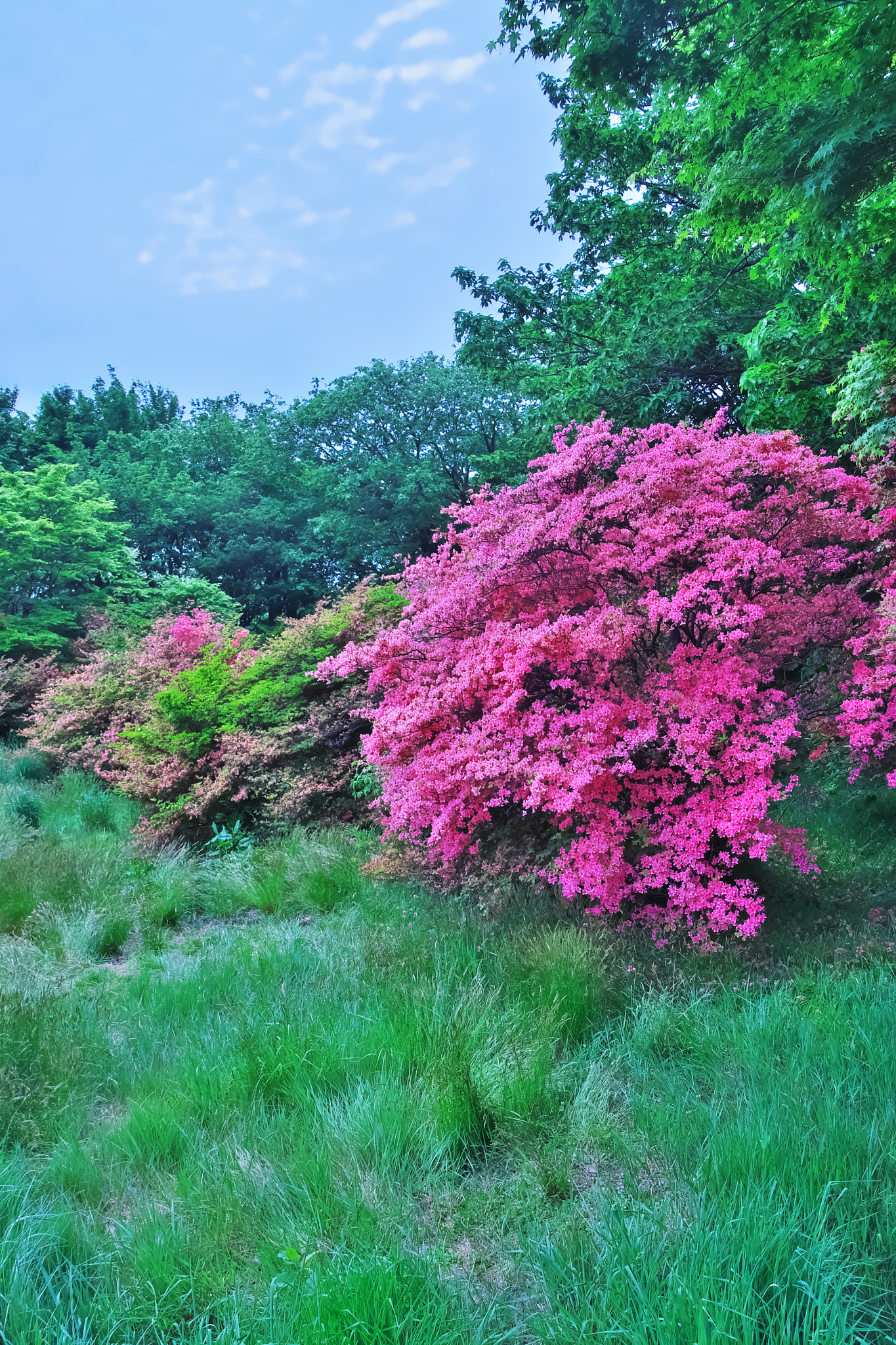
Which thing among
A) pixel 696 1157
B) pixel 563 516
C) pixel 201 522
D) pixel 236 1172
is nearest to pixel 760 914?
pixel 696 1157

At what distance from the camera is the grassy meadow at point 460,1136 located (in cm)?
179

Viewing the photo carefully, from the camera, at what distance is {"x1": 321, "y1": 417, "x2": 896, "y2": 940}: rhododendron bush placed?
12.6 ft

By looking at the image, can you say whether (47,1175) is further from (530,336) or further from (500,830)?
(530,336)

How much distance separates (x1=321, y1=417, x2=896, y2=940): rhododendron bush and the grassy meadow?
0.54 m

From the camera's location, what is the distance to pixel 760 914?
374 cm

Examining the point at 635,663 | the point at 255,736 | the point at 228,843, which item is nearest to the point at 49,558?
the point at 255,736

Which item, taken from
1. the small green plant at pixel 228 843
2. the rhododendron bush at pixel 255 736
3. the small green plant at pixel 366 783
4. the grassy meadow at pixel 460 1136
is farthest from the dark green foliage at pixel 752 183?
the small green plant at pixel 228 843

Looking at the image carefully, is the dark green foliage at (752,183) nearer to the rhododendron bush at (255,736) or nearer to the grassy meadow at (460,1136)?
the grassy meadow at (460,1136)

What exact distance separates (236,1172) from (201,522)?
86.4ft

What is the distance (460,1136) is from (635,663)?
118 inches

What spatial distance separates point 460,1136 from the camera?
8.43 ft

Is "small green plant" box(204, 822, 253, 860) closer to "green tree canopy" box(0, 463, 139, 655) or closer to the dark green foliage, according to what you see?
the dark green foliage

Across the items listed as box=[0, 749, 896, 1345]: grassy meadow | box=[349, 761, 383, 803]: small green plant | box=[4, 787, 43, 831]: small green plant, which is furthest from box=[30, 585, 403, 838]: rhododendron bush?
box=[0, 749, 896, 1345]: grassy meadow

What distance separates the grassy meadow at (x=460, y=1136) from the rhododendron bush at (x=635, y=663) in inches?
21.3
